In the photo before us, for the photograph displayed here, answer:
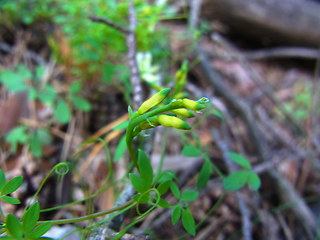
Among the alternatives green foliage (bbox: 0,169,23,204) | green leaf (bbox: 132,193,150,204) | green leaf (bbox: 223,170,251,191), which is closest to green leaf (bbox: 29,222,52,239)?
green foliage (bbox: 0,169,23,204)

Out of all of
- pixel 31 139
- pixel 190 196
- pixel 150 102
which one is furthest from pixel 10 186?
pixel 31 139

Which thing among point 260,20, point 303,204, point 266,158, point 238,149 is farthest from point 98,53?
point 260,20

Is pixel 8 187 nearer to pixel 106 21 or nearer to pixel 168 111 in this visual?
pixel 168 111

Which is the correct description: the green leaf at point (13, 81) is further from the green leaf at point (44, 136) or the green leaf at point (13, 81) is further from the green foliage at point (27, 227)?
the green foliage at point (27, 227)

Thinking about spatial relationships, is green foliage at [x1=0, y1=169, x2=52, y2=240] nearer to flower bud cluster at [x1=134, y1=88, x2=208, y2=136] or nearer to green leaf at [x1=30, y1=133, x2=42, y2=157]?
flower bud cluster at [x1=134, y1=88, x2=208, y2=136]

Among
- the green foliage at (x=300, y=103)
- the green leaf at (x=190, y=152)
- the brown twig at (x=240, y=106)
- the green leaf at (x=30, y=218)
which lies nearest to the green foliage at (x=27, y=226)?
the green leaf at (x=30, y=218)
